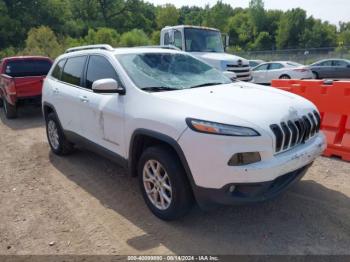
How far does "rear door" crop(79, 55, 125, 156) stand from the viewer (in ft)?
13.3

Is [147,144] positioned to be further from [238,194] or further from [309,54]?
[309,54]

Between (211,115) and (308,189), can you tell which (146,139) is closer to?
(211,115)

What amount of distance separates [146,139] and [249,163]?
4.05ft

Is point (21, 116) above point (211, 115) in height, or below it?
below

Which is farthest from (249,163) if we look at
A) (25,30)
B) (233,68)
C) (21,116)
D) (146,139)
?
(25,30)

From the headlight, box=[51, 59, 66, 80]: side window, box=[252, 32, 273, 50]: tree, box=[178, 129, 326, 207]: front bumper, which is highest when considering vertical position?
box=[252, 32, 273, 50]: tree

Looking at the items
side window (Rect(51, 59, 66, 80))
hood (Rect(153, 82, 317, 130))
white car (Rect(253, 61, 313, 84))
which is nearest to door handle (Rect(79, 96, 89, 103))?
side window (Rect(51, 59, 66, 80))

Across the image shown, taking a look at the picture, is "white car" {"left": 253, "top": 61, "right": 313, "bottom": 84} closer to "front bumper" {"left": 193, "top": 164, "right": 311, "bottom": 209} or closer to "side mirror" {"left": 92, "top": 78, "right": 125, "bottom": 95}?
"side mirror" {"left": 92, "top": 78, "right": 125, "bottom": 95}

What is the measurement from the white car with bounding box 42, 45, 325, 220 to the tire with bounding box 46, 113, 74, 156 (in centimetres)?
101

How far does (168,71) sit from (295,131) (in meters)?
1.73

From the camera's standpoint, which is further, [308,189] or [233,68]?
[233,68]

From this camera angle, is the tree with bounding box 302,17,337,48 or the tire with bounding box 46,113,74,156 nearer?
the tire with bounding box 46,113,74,156

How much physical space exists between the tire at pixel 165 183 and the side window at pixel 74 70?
2.04 meters

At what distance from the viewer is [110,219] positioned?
386 centimetres
